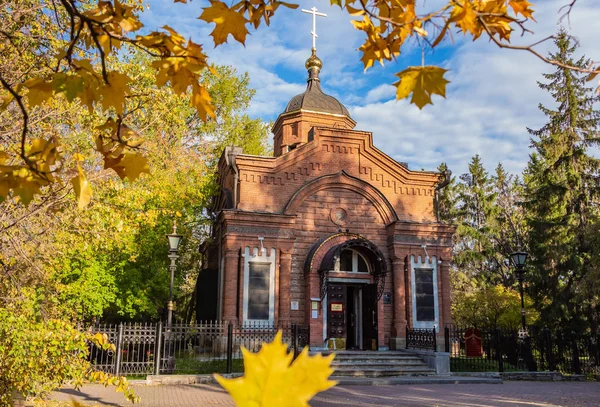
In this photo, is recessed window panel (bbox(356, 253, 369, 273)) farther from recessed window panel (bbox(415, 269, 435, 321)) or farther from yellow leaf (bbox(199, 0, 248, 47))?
yellow leaf (bbox(199, 0, 248, 47))

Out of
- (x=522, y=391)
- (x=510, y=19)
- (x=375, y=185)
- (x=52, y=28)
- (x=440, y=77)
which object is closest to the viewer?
(x=440, y=77)

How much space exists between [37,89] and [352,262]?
17.3 meters

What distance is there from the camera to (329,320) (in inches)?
728

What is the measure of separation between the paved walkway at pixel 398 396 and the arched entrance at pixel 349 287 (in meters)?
4.72

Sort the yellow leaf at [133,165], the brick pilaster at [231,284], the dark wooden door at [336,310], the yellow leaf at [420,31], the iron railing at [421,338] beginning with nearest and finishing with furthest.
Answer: the yellow leaf at [420,31] < the yellow leaf at [133,165] < the iron railing at [421,338] < the brick pilaster at [231,284] < the dark wooden door at [336,310]

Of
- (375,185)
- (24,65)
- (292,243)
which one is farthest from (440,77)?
(375,185)

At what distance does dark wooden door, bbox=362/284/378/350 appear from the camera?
727 inches

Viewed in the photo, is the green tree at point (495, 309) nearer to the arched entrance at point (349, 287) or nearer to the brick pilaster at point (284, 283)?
the arched entrance at point (349, 287)

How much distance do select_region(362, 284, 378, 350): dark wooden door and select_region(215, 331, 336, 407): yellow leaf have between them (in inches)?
720

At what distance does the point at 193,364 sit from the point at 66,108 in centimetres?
883

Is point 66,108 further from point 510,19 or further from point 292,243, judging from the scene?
point 510,19

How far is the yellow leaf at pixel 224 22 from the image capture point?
96.8 inches

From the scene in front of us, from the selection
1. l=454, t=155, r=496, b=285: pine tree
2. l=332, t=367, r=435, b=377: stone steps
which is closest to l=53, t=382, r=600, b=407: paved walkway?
l=332, t=367, r=435, b=377: stone steps

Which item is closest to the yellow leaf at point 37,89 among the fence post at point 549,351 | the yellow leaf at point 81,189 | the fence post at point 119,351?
the yellow leaf at point 81,189
